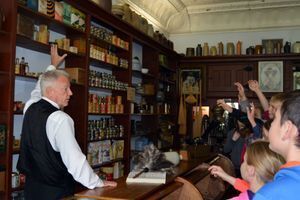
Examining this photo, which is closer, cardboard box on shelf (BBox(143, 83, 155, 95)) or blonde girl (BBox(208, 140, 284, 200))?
blonde girl (BBox(208, 140, 284, 200))

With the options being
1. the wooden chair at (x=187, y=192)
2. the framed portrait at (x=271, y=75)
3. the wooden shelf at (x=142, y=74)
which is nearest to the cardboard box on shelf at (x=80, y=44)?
the wooden shelf at (x=142, y=74)

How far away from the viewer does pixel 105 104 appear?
16.5ft

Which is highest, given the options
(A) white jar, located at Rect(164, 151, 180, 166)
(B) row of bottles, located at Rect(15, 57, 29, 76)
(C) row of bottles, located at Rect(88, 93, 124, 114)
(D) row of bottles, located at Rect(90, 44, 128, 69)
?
(D) row of bottles, located at Rect(90, 44, 128, 69)

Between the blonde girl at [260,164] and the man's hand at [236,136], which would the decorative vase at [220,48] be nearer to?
the man's hand at [236,136]

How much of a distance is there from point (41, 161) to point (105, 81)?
267cm

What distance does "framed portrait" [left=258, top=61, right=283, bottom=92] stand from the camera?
7.52 m

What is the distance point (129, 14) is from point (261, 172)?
4373mm

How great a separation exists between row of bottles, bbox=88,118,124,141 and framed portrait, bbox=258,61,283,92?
3.64m

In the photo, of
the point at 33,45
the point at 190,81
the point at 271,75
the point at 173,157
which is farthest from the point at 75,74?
the point at 271,75

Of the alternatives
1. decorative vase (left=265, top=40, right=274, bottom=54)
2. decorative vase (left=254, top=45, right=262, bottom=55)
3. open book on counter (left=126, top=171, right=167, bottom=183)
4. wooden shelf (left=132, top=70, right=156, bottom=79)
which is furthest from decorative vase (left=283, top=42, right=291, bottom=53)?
open book on counter (left=126, top=171, right=167, bottom=183)

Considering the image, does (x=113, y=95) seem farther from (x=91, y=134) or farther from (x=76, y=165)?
(x=76, y=165)

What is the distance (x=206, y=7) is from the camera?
7.83 meters

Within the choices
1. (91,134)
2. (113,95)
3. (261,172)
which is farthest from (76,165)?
(113,95)

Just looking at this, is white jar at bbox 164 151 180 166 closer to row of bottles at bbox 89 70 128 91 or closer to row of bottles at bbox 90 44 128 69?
row of bottles at bbox 89 70 128 91
